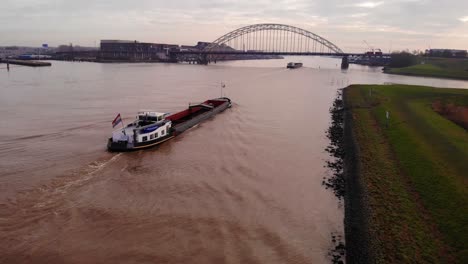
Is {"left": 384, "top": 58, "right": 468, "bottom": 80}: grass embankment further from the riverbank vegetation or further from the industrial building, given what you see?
the industrial building

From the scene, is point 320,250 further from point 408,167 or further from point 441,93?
point 441,93

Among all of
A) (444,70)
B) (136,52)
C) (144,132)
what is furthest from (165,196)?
(136,52)

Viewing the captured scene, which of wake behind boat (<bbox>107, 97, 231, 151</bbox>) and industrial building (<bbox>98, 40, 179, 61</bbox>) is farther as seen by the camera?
industrial building (<bbox>98, 40, 179, 61</bbox>)

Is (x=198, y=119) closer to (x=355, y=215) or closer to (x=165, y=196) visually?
(x=165, y=196)

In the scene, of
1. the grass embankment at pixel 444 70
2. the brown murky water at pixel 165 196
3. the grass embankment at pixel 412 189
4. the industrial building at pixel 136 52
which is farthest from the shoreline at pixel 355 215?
the industrial building at pixel 136 52

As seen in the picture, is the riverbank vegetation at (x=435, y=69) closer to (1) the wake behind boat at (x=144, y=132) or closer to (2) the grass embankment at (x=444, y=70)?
(2) the grass embankment at (x=444, y=70)

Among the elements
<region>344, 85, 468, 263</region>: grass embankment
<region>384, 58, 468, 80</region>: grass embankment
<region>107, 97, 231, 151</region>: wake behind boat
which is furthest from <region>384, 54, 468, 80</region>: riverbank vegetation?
<region>107, 97, 231, 151</region>: wake behind boat

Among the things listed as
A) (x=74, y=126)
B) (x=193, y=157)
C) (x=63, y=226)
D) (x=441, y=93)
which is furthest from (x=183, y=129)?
(x=441, y=93)

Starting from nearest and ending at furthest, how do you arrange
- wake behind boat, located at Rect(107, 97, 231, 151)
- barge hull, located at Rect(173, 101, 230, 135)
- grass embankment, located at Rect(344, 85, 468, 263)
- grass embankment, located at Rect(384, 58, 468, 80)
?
grass embankment, located at Rect(344, 85, 468, 263) < wake behind boat, located at Rect(107, 97, 231, 151) < barge hull, located at Rect(173, 101, 230, 135) < grass embankment, located at Rect(384, 58, 468, 80)
